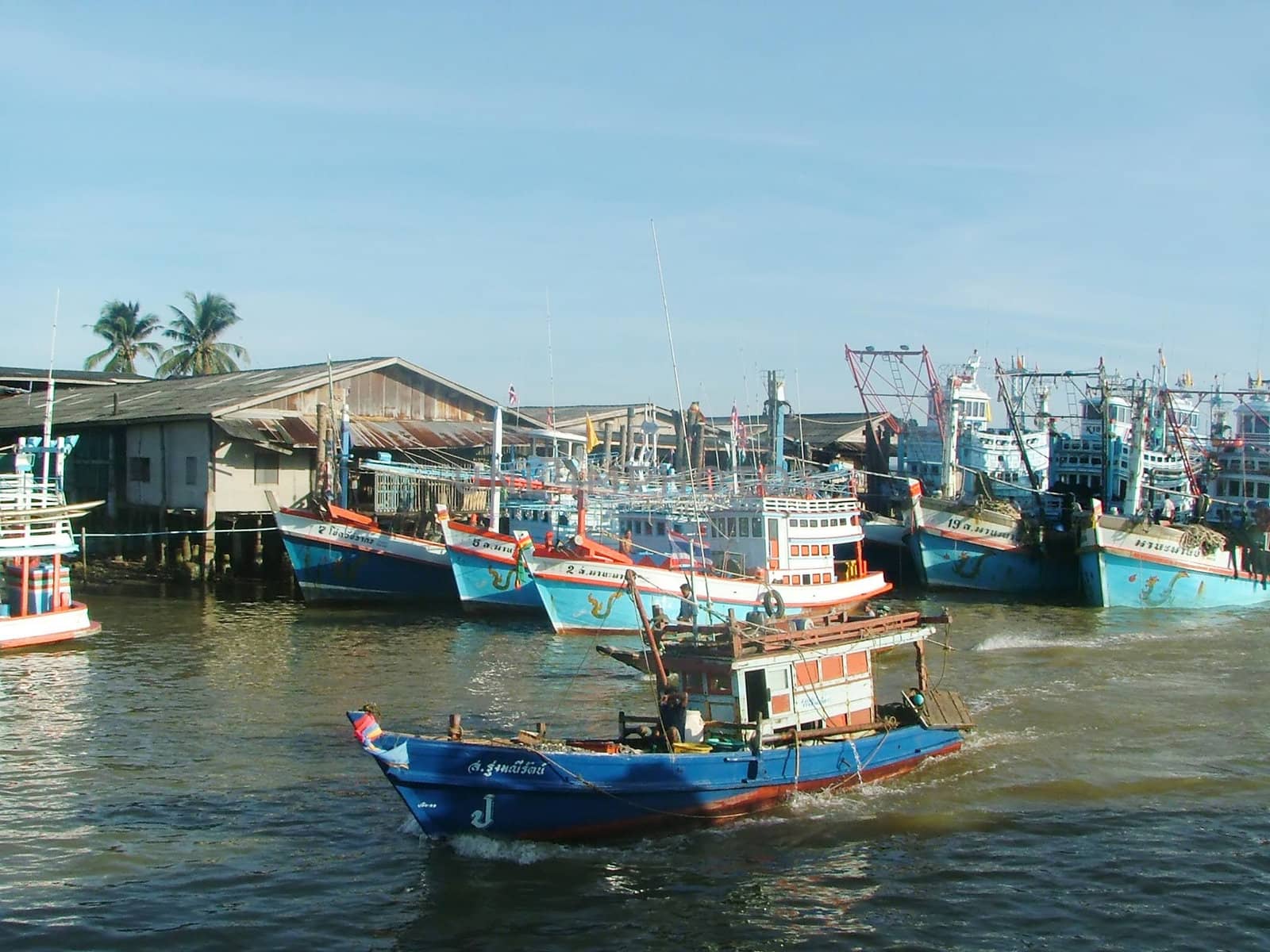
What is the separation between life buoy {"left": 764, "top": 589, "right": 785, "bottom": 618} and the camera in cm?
1964

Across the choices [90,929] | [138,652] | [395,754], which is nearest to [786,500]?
[138,652]

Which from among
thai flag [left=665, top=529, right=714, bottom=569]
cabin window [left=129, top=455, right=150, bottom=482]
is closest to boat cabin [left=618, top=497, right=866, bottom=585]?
thai flag [left=665, top=529, right=714, bottom=569]

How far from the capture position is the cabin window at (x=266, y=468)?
150 ft

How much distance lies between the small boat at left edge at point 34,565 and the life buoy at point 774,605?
19.7m

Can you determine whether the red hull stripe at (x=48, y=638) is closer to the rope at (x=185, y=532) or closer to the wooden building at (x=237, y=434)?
the rope at (x=185, y=532)

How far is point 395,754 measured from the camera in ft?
50.9

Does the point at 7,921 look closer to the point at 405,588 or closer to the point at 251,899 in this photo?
the point at 251,899

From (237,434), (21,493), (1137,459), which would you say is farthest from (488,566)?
(1137,459)

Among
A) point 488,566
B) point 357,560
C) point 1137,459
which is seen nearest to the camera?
point 488,566

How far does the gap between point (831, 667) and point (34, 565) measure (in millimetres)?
23065

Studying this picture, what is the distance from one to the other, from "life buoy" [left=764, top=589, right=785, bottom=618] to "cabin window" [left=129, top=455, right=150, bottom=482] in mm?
35726

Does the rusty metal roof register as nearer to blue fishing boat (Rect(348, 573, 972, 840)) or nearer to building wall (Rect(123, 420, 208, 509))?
building wall (Rect(123, 420, 208, 509))

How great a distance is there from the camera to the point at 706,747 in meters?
17.3

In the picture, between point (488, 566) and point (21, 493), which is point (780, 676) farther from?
point (21, 493)
